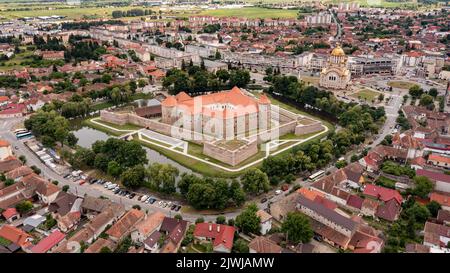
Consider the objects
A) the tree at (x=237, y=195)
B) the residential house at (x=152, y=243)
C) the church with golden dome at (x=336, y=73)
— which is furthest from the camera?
the church with golden dome at (x=336, y=73)

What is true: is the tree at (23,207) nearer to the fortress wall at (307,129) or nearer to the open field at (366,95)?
the fortress wall at (307,129)

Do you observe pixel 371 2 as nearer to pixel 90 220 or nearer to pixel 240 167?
pixel 240 167

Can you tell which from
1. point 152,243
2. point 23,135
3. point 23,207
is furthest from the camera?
point 23,135

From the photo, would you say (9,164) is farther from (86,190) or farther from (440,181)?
(440,181)

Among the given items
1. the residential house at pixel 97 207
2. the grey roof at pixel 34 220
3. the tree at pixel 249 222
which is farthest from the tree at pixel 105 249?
the tree at pixel 249 222

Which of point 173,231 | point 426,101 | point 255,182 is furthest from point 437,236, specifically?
point 426,101

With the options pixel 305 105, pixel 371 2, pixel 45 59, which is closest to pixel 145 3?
pixel 371 2

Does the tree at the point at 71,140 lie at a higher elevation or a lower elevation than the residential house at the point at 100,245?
higher
